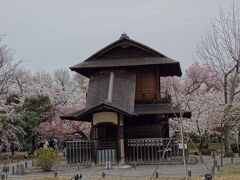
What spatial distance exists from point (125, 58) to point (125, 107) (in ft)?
14.1

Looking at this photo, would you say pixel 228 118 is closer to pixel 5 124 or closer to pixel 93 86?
pixel 93 86

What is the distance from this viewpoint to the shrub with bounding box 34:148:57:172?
25438 millimetres

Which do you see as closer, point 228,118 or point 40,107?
point 228,118

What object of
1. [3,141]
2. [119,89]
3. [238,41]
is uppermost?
[238,41]

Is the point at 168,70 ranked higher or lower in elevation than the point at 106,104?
higher

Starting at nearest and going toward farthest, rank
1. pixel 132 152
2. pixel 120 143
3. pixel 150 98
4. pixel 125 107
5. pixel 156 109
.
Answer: pixel 120 143 → pixel 125 107 → pixel 132 152 → pixel 156 109 → pixel 150 98

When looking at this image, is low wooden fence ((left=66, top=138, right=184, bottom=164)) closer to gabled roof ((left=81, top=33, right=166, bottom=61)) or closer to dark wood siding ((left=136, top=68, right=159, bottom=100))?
dark wood siding ((left=136, top=68, right=159, bottom=100))

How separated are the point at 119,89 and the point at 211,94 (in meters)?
20.8

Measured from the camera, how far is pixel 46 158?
25.6 m

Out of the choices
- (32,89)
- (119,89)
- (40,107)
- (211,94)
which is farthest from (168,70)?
(32,89)

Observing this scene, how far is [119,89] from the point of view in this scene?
29.2m

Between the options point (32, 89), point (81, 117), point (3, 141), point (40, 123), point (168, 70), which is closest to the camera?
point (81, 117)

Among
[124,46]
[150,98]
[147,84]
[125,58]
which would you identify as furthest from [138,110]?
[124,46]

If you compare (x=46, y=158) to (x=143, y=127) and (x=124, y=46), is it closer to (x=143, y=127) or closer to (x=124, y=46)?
(x=143, y=127)
